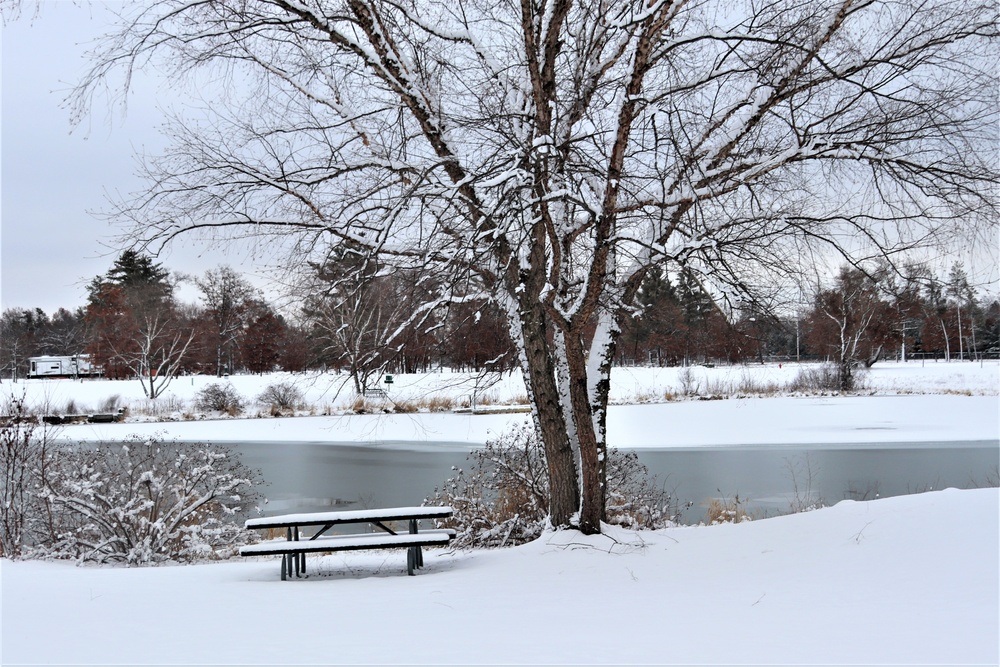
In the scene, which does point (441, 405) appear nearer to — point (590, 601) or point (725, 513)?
point (725, 513)

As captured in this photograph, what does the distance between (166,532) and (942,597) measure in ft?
24.8

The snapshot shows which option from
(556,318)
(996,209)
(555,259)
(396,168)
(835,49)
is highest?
(835,49)

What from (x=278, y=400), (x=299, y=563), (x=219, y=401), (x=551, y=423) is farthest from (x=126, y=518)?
(x=219, y=401)

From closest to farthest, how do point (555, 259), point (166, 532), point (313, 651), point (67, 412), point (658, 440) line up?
point (313, 651) < point (555, 259) < point (166, 532) < point (658, 440) < point (67, 412)

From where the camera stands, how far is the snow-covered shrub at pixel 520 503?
Result: 8.65 m

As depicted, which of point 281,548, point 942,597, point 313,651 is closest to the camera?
point 313,651

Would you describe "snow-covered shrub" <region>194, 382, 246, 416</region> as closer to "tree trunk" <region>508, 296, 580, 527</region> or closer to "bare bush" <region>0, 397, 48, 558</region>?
"bare bush" <region>0, 397, 48, 558</region>

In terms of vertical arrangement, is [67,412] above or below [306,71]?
below

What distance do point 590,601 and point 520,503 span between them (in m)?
4.32

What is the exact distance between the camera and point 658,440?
2147 centimetres

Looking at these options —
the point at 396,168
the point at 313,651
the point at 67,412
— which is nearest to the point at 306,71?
the point at 396,168

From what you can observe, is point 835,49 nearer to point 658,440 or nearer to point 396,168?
point 396,168

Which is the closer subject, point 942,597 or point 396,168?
point 942,597

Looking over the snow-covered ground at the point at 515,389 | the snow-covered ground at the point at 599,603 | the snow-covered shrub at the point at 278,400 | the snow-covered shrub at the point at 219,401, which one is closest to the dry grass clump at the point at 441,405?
the snow-covered ground at the point at 515,389
